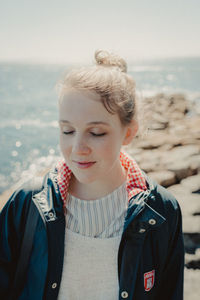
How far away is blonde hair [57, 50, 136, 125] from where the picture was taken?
1500 mm

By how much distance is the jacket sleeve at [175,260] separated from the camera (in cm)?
169

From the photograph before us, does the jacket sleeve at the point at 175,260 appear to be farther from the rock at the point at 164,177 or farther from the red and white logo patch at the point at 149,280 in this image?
the rock at the point at 164,177

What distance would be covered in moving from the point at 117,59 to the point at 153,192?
0.81 m

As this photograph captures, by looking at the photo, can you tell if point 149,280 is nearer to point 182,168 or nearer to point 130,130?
point 130,130

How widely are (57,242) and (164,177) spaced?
2.98m

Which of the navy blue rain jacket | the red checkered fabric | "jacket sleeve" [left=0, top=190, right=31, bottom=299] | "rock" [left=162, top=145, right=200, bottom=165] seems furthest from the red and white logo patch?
"rock" [left=162, top=145, right=200, bottom=165]

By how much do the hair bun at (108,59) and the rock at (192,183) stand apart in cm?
265

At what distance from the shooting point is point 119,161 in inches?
74.6

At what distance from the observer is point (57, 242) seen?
1.51 meters

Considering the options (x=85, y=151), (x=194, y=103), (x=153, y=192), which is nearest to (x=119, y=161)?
(x=153, y=192)

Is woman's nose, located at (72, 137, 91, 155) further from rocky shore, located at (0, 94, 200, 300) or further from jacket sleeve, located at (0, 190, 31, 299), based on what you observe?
rocky shore, located at (0, 94, 200, 300)

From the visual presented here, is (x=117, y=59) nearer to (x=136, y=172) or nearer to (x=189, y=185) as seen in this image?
(x=136, y=172)

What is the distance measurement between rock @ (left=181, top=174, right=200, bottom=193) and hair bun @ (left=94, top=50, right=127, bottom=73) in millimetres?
2648

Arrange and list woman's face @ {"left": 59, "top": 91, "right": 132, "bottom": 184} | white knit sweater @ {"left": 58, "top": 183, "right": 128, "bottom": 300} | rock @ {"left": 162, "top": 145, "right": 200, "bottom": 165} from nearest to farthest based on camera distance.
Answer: woman's face @ {"left": 59, "top": 91, "right": 132, "bottom": 184}, white knit sweater @ {"left": 58, "top": 183, "right": 128, "bottom": 300}, rock @ {"left": 162, "top": 145, "right": 200, "bottom": 165}
